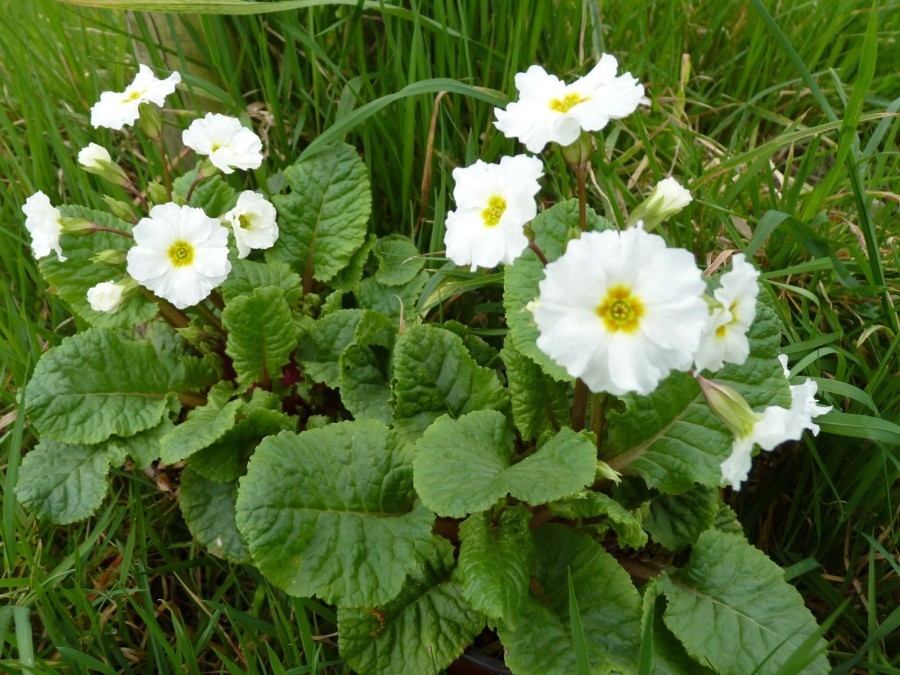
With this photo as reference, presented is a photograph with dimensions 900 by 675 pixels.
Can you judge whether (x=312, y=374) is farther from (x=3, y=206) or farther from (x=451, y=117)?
(x=3, y=206)

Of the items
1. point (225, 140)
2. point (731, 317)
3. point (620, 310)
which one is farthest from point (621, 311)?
point (225, 140)

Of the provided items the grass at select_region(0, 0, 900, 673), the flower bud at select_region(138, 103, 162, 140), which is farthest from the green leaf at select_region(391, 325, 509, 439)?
the flower bud at select_region(138, 103, 162, 140)

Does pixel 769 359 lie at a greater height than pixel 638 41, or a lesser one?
lesser

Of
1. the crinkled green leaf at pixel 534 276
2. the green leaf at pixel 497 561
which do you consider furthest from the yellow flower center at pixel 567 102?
the green leaf at pixel 497 561

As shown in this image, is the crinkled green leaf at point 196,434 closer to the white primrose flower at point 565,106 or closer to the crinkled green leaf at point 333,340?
the crinkled green leaf at point 333,340

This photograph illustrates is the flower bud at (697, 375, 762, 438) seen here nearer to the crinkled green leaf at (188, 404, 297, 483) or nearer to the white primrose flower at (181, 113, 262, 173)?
the crinkled green leaf at (188, 404, 297, 483)

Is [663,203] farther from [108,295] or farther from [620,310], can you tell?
[108,295]

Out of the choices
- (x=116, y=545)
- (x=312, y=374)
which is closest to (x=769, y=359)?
(x=312, y=374)
